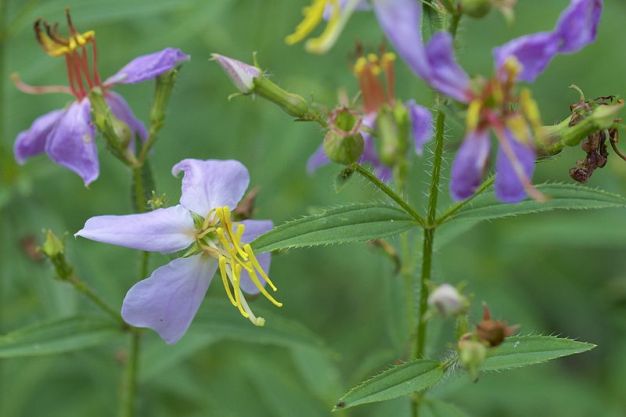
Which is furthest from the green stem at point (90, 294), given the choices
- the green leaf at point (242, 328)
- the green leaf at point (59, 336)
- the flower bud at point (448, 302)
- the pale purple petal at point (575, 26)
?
the pale purple petal at point (575, 26)

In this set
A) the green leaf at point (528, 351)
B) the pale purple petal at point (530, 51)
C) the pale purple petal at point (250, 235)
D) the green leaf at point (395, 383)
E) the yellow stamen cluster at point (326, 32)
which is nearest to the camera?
the yellow stamen cluster at point (326, 32)

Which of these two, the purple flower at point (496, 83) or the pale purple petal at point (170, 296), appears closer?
the purple flower at point (496, 83)

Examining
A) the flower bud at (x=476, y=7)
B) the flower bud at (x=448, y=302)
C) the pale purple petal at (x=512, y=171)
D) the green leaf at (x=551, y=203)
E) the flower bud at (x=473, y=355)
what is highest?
the flower bud at (x=476, y=7)

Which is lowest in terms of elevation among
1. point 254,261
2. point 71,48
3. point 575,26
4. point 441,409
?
point 441,409

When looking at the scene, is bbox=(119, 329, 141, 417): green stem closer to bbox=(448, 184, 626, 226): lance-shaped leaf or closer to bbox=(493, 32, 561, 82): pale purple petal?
bbox=(448, 184, 626, 226): lance-shaped leaf

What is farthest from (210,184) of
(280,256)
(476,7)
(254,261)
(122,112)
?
(280,256)

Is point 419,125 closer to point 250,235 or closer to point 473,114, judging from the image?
point 250,235

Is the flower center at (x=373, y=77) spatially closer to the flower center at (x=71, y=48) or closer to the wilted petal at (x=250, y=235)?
the wilted petal at (x=250, y=235)
